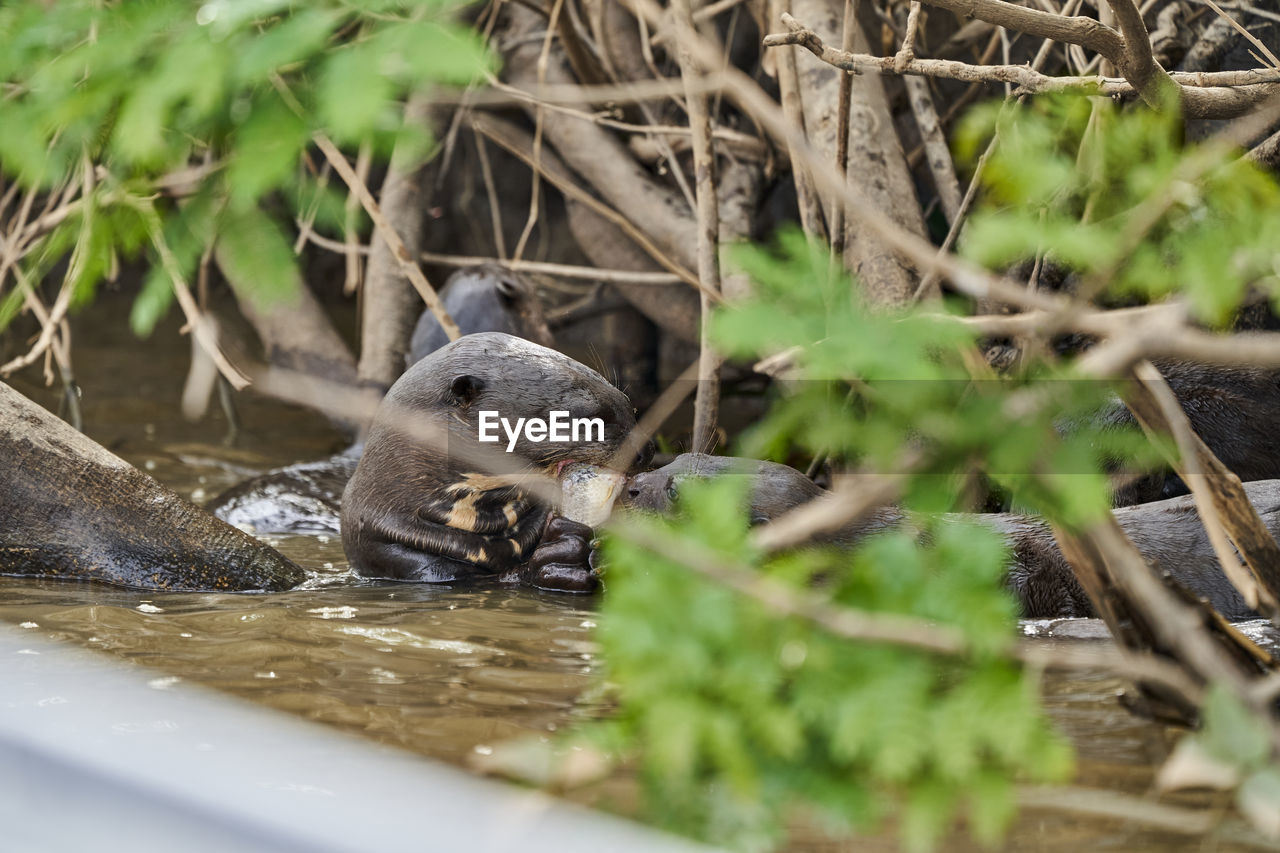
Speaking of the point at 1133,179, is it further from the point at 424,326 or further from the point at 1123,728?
the point at 424,326

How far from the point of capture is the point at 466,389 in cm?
331

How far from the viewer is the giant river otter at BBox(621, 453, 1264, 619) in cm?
270

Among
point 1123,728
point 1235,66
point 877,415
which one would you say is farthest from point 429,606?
point 1235,66

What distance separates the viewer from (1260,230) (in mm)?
1220

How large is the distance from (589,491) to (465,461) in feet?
1.12

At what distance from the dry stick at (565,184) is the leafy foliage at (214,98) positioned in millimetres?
2199

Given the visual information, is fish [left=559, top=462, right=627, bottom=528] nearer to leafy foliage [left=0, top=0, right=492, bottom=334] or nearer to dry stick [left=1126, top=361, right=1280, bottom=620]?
dry stick [left=1126, top=361, right=1280, bottom=620]

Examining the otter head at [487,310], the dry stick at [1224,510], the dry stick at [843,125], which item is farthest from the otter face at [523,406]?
the dry stick at [1224,510]

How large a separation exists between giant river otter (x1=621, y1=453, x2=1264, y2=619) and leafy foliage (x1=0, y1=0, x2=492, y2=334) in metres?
1.59

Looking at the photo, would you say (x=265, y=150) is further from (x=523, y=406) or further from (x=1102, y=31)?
(x=523, y=406)

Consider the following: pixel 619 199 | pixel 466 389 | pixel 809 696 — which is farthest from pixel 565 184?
pixel 809 696

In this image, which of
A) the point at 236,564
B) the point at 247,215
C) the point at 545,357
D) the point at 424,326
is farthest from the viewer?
the point at 424,326

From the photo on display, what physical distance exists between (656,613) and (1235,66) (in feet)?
12.9

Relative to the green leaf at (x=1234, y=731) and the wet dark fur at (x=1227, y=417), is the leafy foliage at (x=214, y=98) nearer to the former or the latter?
the green leaf at (x=1234, y=731)
